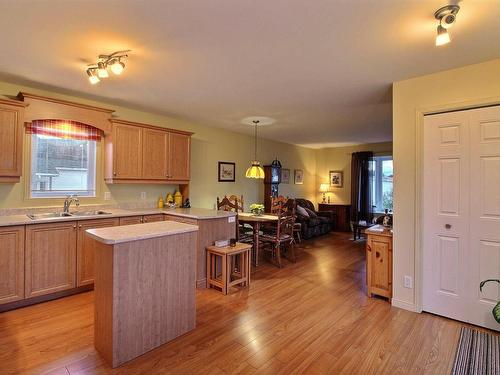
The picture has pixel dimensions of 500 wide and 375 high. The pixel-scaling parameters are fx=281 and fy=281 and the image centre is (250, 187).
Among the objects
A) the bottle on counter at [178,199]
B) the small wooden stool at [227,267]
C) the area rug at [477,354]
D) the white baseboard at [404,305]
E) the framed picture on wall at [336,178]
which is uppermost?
the framed picture on wall at [336,178]

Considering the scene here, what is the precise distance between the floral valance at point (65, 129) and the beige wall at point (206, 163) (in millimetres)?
349

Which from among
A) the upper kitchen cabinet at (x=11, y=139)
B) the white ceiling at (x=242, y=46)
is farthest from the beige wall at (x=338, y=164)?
the upper kitchen cabinet at (x=11, y=139)

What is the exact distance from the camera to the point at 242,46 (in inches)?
91.6

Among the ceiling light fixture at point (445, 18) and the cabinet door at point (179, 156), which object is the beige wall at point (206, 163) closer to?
the cabinet door at point (179, 156)

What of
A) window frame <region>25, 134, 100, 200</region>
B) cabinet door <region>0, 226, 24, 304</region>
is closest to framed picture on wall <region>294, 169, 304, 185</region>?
window frame <region>25, 134, 100, 200</region>

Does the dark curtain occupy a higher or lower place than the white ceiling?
lower

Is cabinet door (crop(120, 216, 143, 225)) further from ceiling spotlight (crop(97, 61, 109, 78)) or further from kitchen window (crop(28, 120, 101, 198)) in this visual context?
ceiling spotlight (crop(97, 61, 109, 78))

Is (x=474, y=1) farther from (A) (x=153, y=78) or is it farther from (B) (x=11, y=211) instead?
(B) (x=11, y=211)

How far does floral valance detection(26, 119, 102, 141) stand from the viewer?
3.39m

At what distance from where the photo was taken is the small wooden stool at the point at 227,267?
337 cm

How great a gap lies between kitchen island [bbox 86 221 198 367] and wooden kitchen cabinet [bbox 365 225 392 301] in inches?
82.7

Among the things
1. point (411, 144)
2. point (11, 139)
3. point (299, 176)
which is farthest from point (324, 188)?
point (11, 139)

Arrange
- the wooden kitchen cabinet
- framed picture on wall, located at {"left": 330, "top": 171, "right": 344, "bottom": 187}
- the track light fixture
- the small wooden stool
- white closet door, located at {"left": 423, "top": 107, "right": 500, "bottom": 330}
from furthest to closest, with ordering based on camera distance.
Result: framed picture on wall, located at {"left": 330, "top": 171, "right": 344, "bottom": 187}, the small wooden stool, the wooden kitchen cabinet, white closet door, located at {"left": 423, "top": 107, "right": 500, "bottom": 330}, the track light fixture

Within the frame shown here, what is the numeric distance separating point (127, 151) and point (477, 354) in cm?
434
